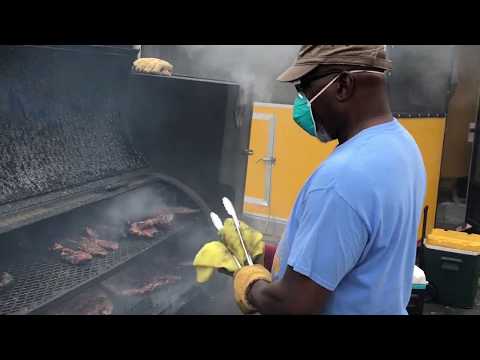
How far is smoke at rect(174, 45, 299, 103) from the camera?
616 cm

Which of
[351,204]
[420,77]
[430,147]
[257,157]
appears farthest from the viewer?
[257,157]

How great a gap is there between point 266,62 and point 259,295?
5298mm

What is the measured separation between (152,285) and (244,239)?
964mm

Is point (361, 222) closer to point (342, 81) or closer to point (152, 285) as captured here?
point (342, 81)

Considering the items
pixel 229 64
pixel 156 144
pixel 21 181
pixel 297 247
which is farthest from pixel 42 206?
pixel 229 64

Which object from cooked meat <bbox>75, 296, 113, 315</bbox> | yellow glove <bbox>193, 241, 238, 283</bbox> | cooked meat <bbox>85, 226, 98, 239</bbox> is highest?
yellow glove <bbox>193, 241, 238, 283</bbox>

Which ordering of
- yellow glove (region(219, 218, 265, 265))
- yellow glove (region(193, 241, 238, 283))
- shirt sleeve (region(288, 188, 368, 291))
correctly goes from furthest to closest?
yellow glove (region(219, 218, 265, 265)), yellow glove (region(193, 241, 238, 283)), shirt sleeve (region(288, 188, 368, 291))

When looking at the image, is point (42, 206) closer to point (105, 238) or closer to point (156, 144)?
point (105, 238)

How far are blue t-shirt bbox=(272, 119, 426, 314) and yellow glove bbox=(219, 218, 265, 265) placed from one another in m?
0.58

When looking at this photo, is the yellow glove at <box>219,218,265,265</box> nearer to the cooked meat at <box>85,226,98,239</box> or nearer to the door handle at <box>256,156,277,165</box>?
the cooked meat at <box>85,226,98,239</box>

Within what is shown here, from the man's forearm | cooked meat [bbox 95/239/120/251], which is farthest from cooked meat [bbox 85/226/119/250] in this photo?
the man's forearm

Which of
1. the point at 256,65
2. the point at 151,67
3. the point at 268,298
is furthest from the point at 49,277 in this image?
the point at 256,65

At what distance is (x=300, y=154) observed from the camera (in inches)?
255

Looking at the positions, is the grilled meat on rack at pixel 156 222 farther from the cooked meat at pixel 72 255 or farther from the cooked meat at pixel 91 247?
the cooked meat at pixel 72 255
